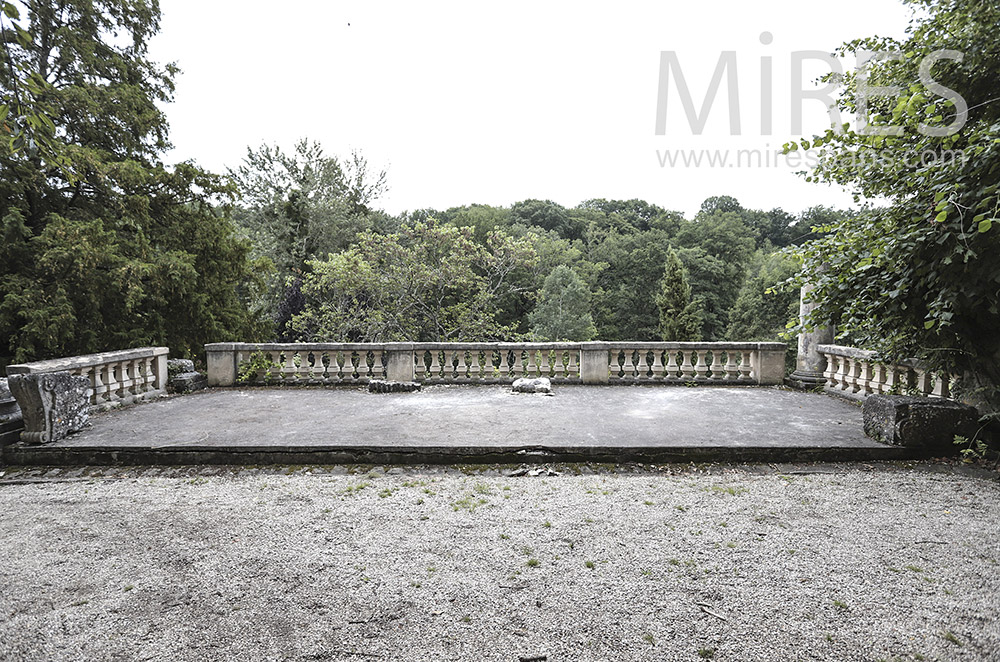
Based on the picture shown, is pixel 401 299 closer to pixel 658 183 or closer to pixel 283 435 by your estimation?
pixel 283 435

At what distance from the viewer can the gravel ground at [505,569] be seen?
1.91 metres

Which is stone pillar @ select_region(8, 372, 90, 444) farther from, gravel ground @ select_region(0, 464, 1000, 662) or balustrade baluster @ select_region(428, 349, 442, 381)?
balustrade baluster @ select_region(428, 349, 442, 381)

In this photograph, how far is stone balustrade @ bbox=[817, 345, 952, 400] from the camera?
550cm

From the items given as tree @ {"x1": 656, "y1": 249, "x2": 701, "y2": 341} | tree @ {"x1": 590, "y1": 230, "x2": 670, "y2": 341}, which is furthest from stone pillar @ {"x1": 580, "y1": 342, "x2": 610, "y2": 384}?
tree @ {"x1": 590, "y1": 230, "x2": 670, "y2": 341}

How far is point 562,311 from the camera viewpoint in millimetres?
25312

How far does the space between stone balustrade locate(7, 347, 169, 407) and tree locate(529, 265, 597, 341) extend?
19.0 meters

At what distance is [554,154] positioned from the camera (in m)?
42.0

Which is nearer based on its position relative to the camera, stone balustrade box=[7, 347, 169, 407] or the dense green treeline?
stone balustrade box=[7, 347, 169, 407]

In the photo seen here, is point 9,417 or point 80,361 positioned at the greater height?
point 80,361

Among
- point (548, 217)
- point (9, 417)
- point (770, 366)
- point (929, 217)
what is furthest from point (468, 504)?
point (548, 217)

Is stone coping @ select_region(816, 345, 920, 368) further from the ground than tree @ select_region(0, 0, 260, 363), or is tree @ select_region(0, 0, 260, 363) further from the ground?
tree @ select_region(0, 0, 260, 363)

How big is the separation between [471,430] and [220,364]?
5486mm

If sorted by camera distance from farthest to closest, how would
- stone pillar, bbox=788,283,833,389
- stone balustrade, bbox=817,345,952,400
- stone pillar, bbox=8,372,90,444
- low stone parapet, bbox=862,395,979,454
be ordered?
stone pillar, bbox=788,283,833,389
stone balustrade, bbox=817,345,952,400
stone pillar, bbox=8,372,90,444
low stone parapet, bbox=862,395,979,454

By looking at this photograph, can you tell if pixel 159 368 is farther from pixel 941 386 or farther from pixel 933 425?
pixel 941 386
